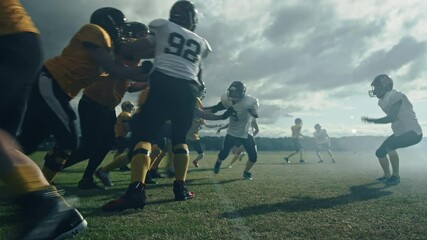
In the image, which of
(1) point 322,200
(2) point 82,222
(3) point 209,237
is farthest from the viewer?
(1) point 322,200

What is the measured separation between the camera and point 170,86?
4203 millimetres

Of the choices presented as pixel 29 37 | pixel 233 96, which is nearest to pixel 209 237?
pixel 29 37

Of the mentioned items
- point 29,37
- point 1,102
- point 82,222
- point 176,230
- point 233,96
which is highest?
point 233,96

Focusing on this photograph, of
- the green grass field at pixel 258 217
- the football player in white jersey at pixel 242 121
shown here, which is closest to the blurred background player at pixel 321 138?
the football player in white jersey at pixel 242 121

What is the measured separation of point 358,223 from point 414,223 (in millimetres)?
544

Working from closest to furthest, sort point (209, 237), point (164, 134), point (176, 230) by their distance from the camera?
point (209, 237) → point (176, 230) → point (164, 134)

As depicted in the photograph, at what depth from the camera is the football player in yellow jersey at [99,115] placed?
5.05 meters

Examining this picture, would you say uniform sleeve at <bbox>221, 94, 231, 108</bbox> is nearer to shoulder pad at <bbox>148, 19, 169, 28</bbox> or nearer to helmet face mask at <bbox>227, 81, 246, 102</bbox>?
helmet face mask at <bbox>227, 81, 246, 102</bbox>

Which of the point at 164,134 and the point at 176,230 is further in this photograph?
the point at 164,134

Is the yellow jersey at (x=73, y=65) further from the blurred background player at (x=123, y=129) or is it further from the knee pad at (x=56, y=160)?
the blurred background player at (x=123, y=129)

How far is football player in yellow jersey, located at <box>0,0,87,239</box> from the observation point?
200 centimetres

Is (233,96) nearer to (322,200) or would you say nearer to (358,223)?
(322,200)

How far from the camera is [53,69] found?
13.2 feet

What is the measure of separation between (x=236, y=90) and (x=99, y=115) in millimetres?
4737
